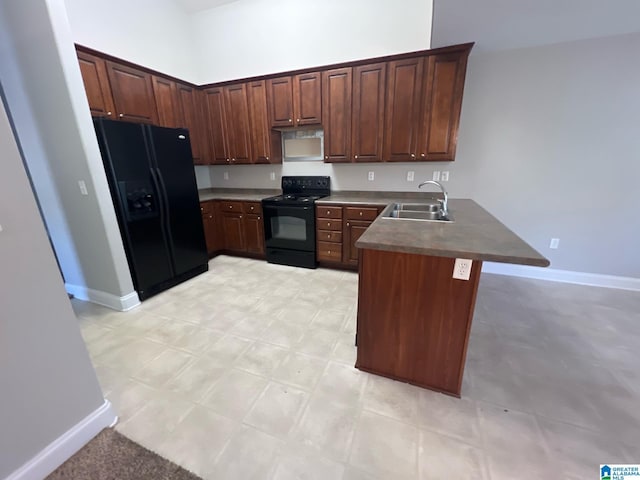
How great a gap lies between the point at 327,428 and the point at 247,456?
16.1 inches

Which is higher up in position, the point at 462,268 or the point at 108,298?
the point at 462,268

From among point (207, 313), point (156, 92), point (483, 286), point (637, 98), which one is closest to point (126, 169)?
point (156, 92)

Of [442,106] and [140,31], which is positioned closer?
[442,106]

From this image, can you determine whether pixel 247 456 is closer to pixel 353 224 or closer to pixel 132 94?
pixel 353 224

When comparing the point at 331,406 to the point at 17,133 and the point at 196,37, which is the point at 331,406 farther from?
the point at 196,37

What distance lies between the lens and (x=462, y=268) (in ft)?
4.43

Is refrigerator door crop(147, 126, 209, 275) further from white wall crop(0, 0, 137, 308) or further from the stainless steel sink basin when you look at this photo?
the stainless steel sink basin

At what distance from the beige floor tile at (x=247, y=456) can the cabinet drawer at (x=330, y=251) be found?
220cm

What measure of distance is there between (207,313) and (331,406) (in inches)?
59.7

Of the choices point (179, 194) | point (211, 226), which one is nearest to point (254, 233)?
point (211, 226)

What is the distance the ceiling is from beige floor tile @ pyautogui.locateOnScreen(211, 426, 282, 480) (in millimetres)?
3037

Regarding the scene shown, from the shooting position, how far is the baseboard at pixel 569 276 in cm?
275

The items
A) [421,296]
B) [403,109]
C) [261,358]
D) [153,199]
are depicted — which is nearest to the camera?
[421,296]
